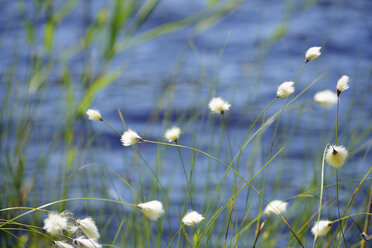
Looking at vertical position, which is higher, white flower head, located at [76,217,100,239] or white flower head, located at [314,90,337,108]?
white flower head, located at [314,90,337,108]

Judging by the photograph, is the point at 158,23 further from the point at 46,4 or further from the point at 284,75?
the point at 46,4

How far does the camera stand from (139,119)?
11.7 ft

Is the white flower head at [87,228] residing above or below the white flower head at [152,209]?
below

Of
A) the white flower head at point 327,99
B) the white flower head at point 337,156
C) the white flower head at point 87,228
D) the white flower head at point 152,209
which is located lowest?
the white flower head at point 87,228

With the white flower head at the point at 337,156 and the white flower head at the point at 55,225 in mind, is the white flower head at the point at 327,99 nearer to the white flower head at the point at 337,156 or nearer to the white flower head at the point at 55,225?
the white flower head at the point at 337,156

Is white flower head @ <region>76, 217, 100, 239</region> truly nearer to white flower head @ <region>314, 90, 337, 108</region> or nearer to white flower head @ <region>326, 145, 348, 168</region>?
white flower head @ <region>326, 145, 348, 168</region>

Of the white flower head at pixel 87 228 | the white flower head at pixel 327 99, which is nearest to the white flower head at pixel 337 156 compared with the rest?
the white flower head at pixel 327 99

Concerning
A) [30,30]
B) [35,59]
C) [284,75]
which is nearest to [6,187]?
[35,59]

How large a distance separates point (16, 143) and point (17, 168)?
10cm

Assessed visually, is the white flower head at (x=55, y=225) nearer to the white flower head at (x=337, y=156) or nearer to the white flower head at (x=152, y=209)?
the white flower head at (x=152, y=209)

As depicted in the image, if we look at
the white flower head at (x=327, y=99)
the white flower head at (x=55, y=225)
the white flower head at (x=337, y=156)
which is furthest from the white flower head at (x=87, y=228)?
the white flower head at (x=327, y=99)

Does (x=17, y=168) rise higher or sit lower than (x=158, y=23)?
lower

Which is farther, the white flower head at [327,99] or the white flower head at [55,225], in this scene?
the white flower head at [327,99]

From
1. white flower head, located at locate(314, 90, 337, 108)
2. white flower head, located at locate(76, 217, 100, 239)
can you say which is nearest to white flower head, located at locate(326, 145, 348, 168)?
white flower head, located at locate(314, 90, 337, 108)
